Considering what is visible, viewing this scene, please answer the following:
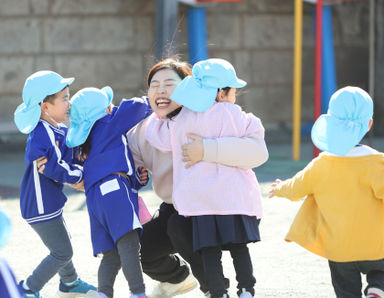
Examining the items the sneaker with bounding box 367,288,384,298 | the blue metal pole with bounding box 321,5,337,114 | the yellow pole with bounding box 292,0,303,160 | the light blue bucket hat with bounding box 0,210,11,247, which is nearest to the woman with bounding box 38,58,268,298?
the sneaker with bounding box 367,288,384,298

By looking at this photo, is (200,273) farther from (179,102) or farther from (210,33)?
(210,33)

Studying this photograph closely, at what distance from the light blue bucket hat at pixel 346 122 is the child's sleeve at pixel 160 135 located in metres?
0.80

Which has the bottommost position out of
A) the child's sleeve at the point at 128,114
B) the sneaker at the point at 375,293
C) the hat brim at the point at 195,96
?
the sneaker at the point at 375,293

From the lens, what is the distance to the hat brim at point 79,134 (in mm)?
4062

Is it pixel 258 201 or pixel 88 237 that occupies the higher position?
pixel 258 201

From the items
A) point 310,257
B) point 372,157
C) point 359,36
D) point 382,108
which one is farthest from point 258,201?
point 359,36

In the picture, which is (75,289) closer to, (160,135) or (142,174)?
(142,174)

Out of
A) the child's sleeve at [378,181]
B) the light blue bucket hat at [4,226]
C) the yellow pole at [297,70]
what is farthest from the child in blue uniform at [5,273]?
the yellow pole at [297,70]

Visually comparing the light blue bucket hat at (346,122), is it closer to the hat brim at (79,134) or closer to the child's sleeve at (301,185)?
the child's sleeve at (301,185)

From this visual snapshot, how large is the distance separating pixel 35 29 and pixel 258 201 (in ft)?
22.6

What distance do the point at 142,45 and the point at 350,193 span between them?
717 centimetres

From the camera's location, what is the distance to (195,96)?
12.8ft

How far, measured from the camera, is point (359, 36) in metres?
11.2

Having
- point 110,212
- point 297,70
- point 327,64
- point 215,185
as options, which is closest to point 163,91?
point 215,185
